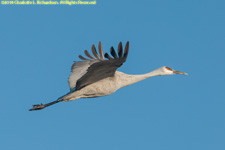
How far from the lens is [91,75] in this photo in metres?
9.84

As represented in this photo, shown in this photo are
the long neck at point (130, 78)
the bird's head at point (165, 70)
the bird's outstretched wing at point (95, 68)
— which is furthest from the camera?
the bird's head at point (165, 70)

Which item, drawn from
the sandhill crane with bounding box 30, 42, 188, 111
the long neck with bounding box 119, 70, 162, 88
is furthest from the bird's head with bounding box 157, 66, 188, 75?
the long neck with bounding box 119, 70, 162, 88

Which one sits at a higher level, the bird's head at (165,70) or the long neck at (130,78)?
the bird's head at (165,70)

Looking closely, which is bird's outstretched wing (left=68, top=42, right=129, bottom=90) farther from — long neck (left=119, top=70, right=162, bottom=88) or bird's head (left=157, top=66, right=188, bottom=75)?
bird's head (left=157, top=66, right=188, bottom=75)

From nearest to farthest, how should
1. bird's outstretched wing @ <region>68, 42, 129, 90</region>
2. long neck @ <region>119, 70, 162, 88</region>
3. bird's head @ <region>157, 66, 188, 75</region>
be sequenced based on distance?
bird's outstretched wing @ <region>68, 42, 129, 90</region>, long neck @ <region>119, 70, 162, 88</region>, bird's head @ <region>157, 66, 188, 75</region>

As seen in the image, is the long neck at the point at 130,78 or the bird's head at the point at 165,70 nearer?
the long neck at the point at 130,78

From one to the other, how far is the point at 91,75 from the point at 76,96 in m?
0.97

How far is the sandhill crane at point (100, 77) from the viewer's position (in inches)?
365

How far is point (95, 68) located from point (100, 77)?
2.35 feet

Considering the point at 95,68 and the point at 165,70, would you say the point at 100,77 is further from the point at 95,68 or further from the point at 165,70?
the point at 165,70

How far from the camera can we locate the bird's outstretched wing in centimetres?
909

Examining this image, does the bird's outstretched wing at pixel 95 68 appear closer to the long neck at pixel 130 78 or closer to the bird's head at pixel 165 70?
the long neck at pixel 130 78

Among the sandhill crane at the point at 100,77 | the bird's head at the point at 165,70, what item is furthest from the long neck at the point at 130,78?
the bird's head at the point at 165,70

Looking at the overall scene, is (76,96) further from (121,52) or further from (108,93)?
(121,52)
